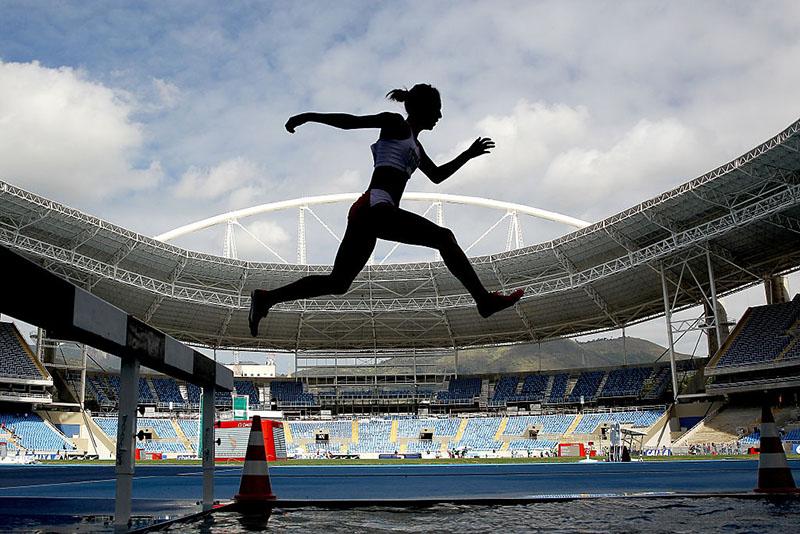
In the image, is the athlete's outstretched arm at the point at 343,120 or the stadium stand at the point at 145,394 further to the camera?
the stadium stand at the point at 145,394

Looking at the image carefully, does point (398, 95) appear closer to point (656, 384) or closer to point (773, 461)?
point (773, 461)

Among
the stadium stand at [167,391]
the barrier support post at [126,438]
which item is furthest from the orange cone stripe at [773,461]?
the stadium stand at [167,391]

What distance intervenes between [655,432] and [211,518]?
1827 inches

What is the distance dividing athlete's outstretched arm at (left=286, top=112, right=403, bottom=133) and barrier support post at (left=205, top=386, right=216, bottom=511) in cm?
422

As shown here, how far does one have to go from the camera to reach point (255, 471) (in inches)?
299

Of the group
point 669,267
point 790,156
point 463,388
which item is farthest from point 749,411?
point 463,388

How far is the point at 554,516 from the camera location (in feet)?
18.1

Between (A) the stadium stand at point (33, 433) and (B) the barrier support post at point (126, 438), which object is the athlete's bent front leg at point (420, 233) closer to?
(B) the barrier support post at point (126, 438)

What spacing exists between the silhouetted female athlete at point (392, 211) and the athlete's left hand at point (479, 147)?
1.87 ft

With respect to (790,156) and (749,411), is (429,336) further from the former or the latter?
(790,156)

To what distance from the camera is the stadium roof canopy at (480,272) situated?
3844 cm

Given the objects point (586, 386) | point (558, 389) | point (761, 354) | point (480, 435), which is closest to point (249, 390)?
point (480, 435)

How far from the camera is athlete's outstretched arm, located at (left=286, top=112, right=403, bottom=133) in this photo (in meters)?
4.16

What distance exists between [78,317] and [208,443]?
3.77 meters
